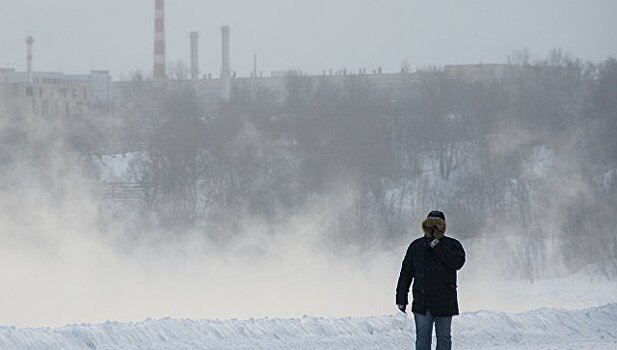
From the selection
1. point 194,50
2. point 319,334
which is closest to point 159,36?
point 194,50

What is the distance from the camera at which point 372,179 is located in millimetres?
55781

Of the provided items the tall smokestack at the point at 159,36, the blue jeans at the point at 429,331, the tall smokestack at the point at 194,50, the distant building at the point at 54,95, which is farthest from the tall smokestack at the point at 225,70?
the blue jeans at the point at 429,331

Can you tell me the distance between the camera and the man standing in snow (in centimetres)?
1066

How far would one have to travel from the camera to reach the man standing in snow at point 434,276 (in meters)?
10.7

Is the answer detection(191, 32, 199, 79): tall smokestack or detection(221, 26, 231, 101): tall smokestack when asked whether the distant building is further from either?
detection(221, 26, 231, 101): tall smokestack

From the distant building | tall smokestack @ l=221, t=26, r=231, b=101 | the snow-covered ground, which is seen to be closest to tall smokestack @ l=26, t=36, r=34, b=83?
the distant building

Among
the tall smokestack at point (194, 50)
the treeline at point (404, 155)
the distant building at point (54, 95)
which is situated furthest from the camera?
the tall smokestack at point (194, 50)

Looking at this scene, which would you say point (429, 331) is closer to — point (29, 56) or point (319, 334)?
point (319, 334)

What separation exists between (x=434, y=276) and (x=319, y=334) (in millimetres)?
3791

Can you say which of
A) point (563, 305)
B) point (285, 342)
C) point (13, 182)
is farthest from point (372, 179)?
point (285, 342)

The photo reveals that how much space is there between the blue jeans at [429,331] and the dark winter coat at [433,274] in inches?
3.0

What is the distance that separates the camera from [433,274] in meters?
10.7

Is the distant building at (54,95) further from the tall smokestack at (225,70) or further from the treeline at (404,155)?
the tall smokestack at (225,70)

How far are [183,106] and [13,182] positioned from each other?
51.9ft
